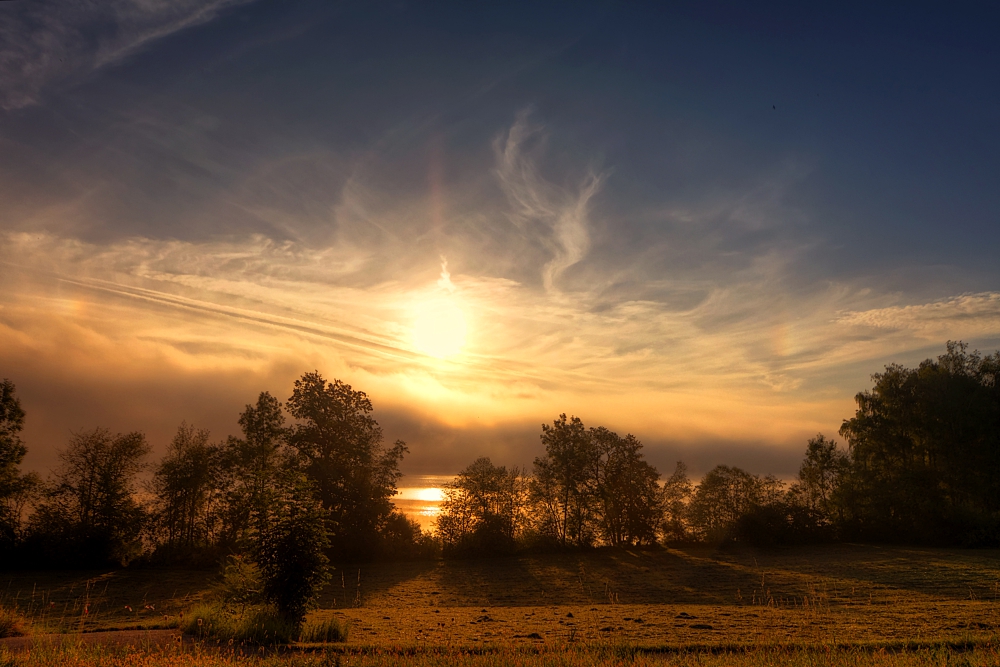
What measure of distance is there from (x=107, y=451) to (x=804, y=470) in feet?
196

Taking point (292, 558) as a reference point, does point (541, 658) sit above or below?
below

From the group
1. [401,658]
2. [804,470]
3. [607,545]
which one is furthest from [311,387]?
[804,470]

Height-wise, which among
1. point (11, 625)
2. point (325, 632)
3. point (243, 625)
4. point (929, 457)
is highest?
point (929, 457)

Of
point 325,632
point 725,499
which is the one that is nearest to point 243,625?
point 325,632

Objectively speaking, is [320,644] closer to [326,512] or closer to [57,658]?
[326,512]

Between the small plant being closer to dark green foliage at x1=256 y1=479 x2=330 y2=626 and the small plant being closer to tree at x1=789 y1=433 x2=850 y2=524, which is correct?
dark green foliage at x1=256 y1=479 x2=330 y2=626

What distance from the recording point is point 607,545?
1973 inches

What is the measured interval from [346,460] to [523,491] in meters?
15.4

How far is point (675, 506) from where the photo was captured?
52000mm

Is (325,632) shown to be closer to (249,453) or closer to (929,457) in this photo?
(249,453)

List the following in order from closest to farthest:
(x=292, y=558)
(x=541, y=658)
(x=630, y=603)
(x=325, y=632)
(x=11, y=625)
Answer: (x=541, y=658) < (x=11, y=625) < (x=325, y=632) < (x=292, y=558) < (x=630, y=603)

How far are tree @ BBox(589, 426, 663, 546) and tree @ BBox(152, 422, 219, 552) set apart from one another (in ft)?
101

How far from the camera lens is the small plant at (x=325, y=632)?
1766cm

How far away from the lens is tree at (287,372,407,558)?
46.3 m
